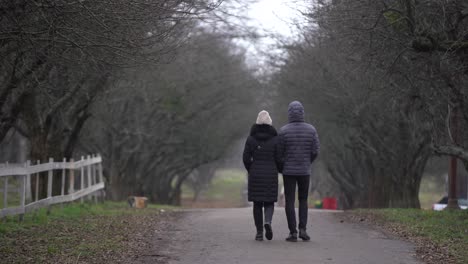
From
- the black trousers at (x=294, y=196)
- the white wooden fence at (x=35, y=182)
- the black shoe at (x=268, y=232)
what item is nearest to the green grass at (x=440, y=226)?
the black trousers at (x=294, y=196)

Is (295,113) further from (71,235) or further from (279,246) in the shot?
(71,235)

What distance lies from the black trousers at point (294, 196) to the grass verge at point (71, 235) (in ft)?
8.05

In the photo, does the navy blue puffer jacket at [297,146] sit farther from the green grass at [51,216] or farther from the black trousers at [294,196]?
the green grass at [51,216]

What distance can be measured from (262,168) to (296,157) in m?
0.54

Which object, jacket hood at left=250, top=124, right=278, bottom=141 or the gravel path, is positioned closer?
the gravel path

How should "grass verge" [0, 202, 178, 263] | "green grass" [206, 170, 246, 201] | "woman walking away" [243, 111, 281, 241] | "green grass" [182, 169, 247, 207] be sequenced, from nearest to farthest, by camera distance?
1. "grass verge" [0, 202, 178, 263]
2. "woman walking away" [243, 111, 281, 241]
3. "green grass" [182, 169, 247, 207]
4. "green grass" [206, 170, 246, 201]

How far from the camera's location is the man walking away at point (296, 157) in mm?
12266

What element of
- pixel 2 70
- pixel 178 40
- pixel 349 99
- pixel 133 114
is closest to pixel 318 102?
pixel 349 99

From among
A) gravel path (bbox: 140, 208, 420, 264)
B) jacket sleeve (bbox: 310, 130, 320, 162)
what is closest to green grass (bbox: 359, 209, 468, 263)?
gravel path (bbox: 140, 208, 420, 264)

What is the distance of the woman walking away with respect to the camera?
12234 millimetres

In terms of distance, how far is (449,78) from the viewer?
15812 millimetres

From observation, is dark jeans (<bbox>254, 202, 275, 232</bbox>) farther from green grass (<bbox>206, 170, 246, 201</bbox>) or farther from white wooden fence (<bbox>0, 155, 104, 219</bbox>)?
green grass (<bbox>206, 170, 246, 201</bbox>)

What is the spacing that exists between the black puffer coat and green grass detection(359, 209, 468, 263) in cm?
271

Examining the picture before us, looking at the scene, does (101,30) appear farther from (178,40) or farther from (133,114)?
(133,114)
